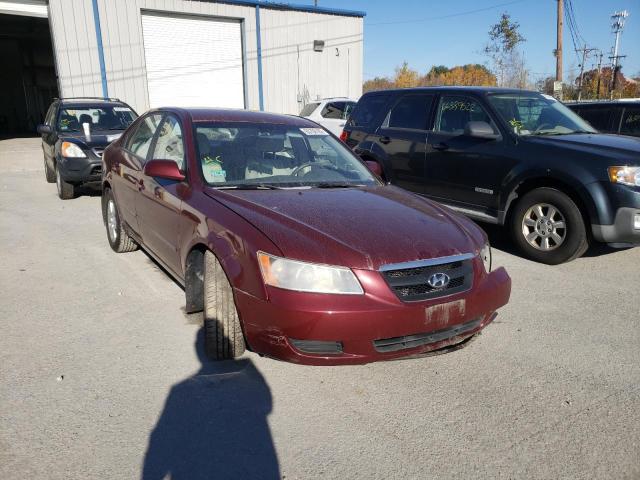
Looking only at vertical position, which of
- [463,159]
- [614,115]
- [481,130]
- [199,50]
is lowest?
[463,159]

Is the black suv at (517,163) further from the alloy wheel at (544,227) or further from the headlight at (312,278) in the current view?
the headlight at (312,278)

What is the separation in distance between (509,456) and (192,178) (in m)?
2.57

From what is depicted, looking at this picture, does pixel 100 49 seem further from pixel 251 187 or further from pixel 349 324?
pixel 349 324

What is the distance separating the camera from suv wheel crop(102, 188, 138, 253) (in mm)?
5348

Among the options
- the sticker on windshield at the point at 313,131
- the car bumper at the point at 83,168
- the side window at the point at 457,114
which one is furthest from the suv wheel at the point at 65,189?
the side window at the point at 457,114

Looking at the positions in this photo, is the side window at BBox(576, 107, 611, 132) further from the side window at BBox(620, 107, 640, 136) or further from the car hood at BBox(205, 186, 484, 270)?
the car hood at BBox(205, 186, 484, 270)

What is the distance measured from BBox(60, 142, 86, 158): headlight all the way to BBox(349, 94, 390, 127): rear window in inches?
175

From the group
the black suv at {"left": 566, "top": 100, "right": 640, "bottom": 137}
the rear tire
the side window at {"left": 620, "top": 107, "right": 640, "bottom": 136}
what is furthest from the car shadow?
the side window at {"left": 620, "top": 107, "right": 640, "bottom": 136}

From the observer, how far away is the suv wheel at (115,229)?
17.5ft

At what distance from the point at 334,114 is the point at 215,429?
1300 centimetres

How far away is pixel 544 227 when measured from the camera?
209 inches

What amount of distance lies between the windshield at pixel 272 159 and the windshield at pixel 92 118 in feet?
20.2

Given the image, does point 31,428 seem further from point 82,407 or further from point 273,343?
point 273,343

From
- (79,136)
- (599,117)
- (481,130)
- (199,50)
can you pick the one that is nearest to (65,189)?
(79,136)
